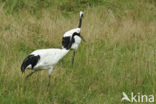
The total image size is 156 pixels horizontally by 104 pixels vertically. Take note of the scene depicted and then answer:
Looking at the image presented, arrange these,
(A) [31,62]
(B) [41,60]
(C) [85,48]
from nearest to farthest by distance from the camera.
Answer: (A) [31,62] → (B) [41,60] → (C) [85,48]

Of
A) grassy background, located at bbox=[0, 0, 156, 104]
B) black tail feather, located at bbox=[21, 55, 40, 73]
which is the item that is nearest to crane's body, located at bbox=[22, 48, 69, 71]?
black tail feather, located at bbox=[21, 55, 40, 73]

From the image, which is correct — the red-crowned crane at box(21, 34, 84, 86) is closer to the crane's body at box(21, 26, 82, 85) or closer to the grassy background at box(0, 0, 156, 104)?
the crane's body at box(21, 26, 82, 85)

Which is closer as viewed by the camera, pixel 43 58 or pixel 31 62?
pixel 31 62

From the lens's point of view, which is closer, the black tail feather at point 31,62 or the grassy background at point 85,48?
the black tail feather at point 31,62

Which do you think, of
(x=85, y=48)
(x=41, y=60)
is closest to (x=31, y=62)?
(x=41, y=60)

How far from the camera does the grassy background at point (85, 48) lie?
16.9ft

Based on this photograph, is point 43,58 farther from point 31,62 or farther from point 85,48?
point 85,48

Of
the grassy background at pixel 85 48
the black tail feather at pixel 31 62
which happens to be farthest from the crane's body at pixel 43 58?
the grassy background at pixel 85 48

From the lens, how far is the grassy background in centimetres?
514

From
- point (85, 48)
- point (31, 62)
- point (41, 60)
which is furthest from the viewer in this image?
point (85, 48)

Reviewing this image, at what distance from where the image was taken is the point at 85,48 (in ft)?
23.9

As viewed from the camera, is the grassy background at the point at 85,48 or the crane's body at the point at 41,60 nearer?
the crane's body at the point at 41,60

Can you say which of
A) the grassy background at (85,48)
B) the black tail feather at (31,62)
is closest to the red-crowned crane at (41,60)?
the black tail feather at (31,62)

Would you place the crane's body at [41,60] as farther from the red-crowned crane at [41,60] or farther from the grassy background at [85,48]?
the grassy background at [85,48]
